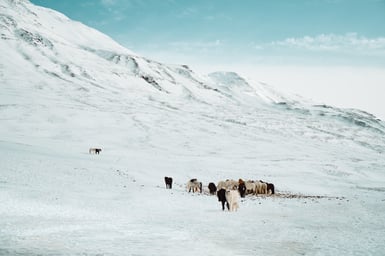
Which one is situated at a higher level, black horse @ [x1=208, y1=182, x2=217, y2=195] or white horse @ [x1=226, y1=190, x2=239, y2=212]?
black horse @ [x1=208, y1=182, x2=217, y2=195]

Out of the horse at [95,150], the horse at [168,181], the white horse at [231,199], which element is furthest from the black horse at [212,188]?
the horse at [95,150]

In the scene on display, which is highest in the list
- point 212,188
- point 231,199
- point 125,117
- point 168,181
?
point 125,117

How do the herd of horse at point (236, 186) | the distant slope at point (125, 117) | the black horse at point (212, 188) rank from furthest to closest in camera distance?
1. the distant slope at point (125, 117)
2. the black horse at point (212, 188)
3. the herd of horse at point (236, 186)

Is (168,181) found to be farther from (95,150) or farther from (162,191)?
(95,150)

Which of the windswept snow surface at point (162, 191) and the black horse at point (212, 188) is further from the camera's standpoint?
the black horse at point (212, 188)

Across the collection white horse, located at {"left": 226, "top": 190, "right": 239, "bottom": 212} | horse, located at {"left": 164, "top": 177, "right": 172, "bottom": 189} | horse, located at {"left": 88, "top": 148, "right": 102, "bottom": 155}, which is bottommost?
white horse, located at {"left": 226, "top": 190, "right": 239, "bottom": 212}

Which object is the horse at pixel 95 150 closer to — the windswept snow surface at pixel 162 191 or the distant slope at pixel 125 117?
the windswept snow surface at pixel 162 191

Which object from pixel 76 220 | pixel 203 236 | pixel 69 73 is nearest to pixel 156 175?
pixel 76 220

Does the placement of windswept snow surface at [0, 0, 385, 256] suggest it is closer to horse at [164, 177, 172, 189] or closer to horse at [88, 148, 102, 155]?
horse at [164, 177, 172, 189]

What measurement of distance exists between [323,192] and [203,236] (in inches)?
1152

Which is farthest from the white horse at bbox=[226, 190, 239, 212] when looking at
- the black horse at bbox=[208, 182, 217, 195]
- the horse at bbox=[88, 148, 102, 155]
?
the horse at bbox=[88, 148, 102, 155]

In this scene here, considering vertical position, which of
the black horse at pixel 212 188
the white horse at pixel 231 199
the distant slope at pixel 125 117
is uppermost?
the distant slope at pixel 125 117

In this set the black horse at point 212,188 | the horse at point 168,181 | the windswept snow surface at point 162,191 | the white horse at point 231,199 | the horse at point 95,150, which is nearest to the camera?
the windswept snow surface at point 162,191

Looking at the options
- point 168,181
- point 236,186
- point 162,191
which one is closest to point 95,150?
point 168,181
